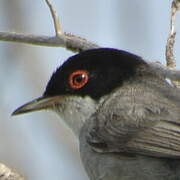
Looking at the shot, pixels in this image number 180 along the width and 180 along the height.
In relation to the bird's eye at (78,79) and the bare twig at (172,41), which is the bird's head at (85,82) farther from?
the bare twig at (172,41)

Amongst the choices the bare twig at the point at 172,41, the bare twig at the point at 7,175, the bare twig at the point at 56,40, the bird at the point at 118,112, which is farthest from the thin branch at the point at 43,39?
the bare twig at the point at 7,175

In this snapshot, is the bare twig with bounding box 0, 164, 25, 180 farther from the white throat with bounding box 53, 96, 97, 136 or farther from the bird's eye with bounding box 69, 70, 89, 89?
the bird's eye with bounding box 69, 70, 89, 89

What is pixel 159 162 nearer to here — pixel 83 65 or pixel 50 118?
pixel 83 65

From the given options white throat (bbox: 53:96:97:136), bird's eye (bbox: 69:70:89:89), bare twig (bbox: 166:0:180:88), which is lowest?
white throat (bbox: 53:96:97:136)

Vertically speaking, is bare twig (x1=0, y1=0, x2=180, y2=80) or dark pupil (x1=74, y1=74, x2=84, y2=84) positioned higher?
bare twig (x1=0, y1=0, x2=180, y2=80)

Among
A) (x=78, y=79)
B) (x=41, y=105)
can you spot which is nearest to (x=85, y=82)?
(x=78, y=79)

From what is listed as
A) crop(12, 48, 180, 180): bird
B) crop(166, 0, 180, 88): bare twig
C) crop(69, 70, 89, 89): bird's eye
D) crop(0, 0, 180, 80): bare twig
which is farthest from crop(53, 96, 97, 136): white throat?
crop(166, 0, 180, 88): bare twig

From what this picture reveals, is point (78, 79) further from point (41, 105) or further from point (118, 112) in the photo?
point (118, 112)

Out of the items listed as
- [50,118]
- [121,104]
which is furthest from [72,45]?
[50,118]
